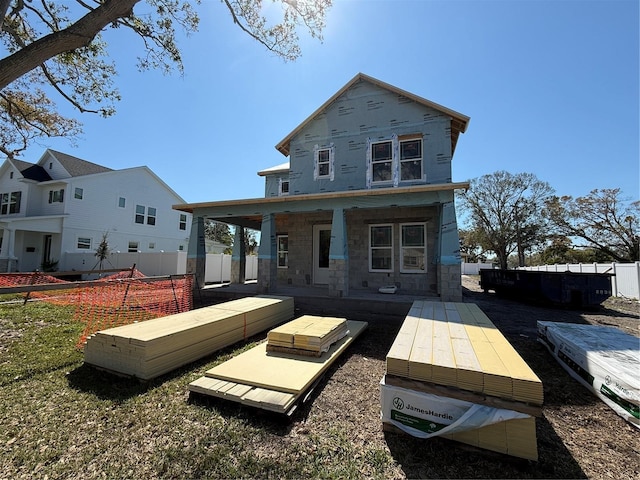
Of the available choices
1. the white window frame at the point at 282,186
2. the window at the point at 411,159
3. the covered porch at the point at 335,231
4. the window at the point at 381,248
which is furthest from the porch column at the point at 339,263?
the white window frame at the point at 282,186

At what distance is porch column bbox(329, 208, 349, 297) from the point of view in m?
7.88

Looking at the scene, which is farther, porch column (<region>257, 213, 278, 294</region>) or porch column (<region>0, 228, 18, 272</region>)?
porch column (<region>0, 228, 18, 272</region>)

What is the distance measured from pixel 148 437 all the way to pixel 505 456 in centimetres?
329

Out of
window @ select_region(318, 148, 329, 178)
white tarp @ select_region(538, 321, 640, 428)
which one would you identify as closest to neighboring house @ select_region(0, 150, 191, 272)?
window @ select_region(318, 148, 329, 178)

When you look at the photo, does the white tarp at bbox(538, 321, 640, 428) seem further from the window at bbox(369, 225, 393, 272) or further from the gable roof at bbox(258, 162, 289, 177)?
the gable roof at bbox(258, 162, 289, 177)

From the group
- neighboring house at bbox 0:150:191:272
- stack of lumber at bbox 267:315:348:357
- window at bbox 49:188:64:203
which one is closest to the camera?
stack of lumber at bbox 267:315:348:357

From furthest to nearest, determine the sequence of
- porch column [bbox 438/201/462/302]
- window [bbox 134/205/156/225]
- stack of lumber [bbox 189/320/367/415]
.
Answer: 1. window [bbox 134/205/156/225]
2. porch column [bbox 438/201/462/302]
3. stack of lumber [bbox 189/320/367/415]

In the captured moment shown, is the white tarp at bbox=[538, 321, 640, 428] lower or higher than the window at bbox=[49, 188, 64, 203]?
lower

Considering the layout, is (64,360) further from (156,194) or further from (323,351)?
(156,194)

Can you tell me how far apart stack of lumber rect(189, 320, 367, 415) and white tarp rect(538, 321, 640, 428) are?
11.0 ft

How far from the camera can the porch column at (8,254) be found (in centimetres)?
1541

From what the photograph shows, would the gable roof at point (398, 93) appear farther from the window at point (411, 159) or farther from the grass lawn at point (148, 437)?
the grass lawn at point (148, 437)

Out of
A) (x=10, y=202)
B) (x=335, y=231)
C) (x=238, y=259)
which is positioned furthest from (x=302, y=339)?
(x=10, y=202)

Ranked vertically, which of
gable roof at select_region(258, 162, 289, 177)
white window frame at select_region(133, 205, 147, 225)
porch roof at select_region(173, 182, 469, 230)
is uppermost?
gable roof at select_region(258, 162, 289, 177)
